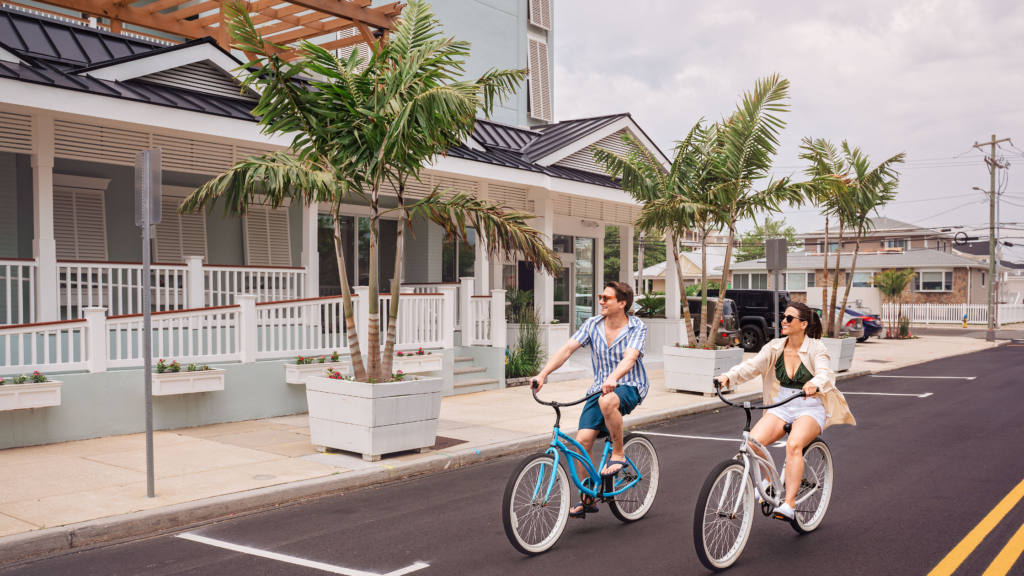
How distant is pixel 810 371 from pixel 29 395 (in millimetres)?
7646

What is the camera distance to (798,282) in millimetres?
50531

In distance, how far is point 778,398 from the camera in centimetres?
538

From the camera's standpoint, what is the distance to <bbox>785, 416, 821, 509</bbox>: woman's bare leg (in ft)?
16.8

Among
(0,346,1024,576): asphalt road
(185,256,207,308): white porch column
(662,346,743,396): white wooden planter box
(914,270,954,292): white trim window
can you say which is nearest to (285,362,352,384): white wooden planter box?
(185,256,207,308): white porch column

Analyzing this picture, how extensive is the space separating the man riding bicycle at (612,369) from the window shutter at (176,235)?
9467 millimetres

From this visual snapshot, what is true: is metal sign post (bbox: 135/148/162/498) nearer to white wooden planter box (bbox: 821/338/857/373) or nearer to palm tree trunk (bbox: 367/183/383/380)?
palm tree trunk (bbox: 367/183/383/380)

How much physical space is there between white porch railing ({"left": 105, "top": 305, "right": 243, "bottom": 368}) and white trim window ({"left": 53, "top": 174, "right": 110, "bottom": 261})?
2361 millimetres

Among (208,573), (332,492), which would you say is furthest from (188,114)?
(208,573)

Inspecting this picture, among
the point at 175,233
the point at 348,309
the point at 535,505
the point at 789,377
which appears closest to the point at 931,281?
the point at 175,233

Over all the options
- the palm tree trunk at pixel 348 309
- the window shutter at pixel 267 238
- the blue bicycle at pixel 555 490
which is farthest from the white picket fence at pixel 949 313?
the blue bicycle at pixel 555 490

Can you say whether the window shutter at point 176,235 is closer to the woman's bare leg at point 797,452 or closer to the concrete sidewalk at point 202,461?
the concrete sidewalk at point 202,461

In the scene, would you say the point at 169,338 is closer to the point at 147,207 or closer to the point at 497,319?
the point at 147,207

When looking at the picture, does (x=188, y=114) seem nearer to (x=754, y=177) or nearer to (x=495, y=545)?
(x=495, y=545)

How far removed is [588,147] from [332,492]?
1234 centimetres
